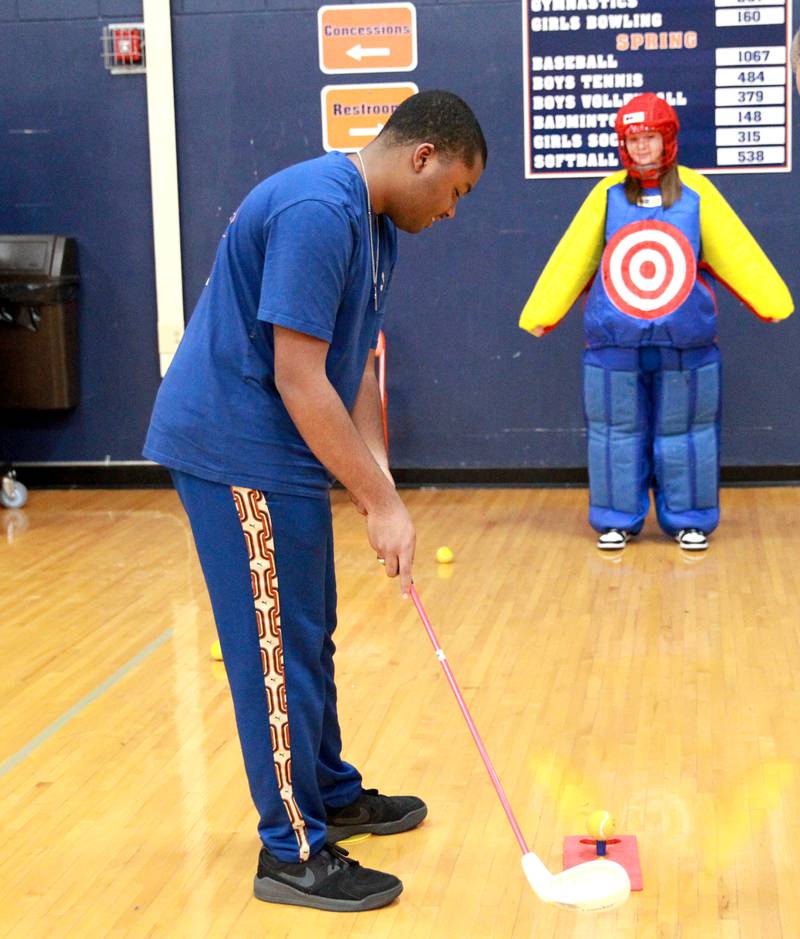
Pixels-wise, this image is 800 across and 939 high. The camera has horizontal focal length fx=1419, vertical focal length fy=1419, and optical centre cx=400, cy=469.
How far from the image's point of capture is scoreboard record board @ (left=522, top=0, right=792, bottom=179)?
19.0 feet

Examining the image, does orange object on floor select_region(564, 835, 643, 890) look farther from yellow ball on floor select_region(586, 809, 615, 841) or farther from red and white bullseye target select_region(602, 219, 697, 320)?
red and white bullseye target select_region(602, 219, 697, 320)

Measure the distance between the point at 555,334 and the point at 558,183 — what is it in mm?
637

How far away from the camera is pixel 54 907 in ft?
7.97

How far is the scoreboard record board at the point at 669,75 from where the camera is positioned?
5.80 m

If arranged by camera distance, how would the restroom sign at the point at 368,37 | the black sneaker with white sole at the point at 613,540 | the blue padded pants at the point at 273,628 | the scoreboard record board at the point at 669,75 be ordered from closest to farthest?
the blue padded pants at the point at 273,628 → the black sneaker with white sole at the point at 613,540 → the scoreboard record board at the point at 669,75 → the restroom sign at the point at 368,37

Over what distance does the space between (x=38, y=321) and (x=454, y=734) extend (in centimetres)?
359

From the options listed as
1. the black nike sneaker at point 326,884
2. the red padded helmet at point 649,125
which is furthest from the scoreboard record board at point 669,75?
the black nike sneaker at point 326,884

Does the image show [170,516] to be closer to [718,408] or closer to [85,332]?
[85,332]

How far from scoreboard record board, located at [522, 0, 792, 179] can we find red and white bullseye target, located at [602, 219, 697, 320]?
1.15 meters

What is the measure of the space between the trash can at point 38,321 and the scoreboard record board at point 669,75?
2115 millimetres

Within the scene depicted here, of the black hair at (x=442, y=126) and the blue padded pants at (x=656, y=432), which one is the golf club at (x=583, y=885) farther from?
the blue padded pants at (x=656, y=432)

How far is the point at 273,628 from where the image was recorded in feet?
7.55

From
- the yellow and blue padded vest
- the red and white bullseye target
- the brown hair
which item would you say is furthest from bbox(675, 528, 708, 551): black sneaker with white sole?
the brown hair

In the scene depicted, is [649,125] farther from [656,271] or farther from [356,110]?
[356,110]
